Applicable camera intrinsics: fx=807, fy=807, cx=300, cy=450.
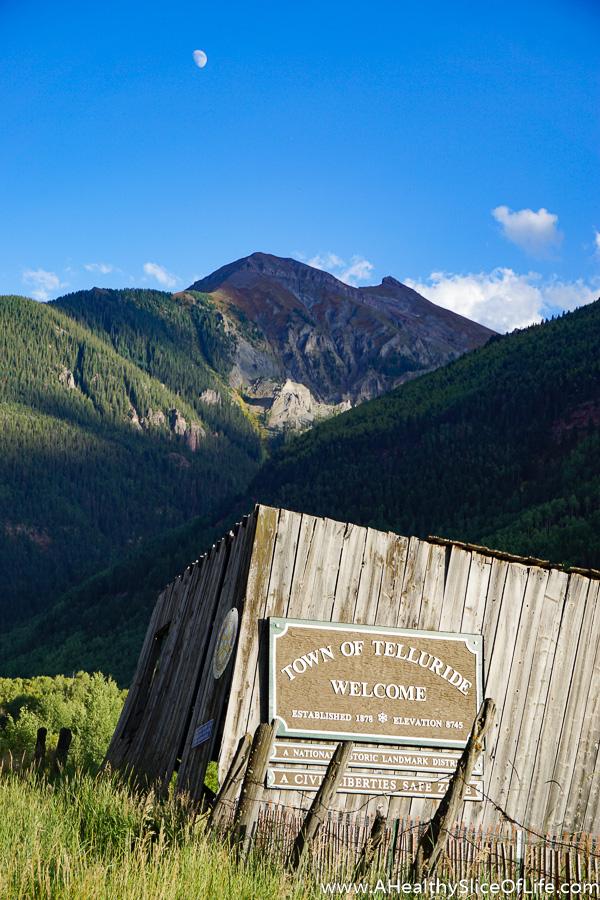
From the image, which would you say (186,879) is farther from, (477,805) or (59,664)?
(59,664)

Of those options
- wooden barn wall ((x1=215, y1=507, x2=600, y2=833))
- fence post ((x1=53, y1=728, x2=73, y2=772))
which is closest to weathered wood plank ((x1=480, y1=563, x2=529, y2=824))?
wooden barn wall ((x1=215, y1=507, x2=600, y2=833))

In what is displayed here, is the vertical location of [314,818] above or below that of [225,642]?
below

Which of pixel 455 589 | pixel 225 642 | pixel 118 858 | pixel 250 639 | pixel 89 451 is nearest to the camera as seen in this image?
pixel 118 858

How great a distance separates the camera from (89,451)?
153m

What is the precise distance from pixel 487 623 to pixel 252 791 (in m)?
4.06

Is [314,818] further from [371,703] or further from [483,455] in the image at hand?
[483,455]

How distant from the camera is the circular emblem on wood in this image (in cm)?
789

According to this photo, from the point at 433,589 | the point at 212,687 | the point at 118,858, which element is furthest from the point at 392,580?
the point at 118,858

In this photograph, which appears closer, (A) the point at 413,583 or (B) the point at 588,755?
(A) the point at 413,583

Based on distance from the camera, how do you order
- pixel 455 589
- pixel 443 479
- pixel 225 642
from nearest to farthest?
pixel 225 642
pixel 455 589
pixel 443 479

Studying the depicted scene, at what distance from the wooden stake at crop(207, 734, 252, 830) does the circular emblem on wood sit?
237 centimetres

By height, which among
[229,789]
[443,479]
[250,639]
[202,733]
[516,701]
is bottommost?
[202,733]

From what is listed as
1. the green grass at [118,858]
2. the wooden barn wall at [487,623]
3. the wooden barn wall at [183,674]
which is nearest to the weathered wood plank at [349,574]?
the wooden barn wall at [487,623]

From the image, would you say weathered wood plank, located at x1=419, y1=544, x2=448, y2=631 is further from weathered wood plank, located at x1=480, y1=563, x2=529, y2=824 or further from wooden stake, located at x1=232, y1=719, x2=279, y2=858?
wooden stake, located at x1=232, y1=719, x2=279, y2=858
